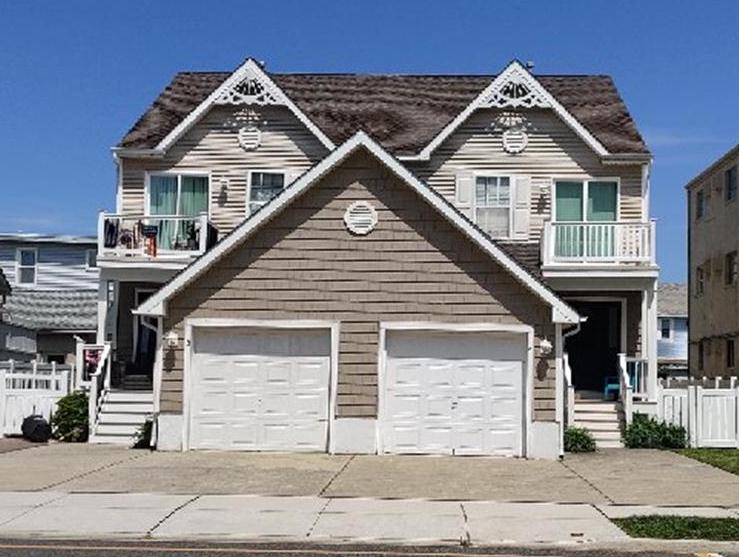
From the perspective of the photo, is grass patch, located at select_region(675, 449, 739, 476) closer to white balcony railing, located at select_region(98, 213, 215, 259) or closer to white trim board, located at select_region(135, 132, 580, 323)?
white trim board, located at select_region(135, 132, 580, 323)

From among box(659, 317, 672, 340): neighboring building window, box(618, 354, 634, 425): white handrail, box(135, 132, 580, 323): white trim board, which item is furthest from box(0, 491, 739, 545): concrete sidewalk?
box(659, 317, 672, 340): neighboring building window

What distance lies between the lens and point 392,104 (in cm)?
3067

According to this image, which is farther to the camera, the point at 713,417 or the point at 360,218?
the point at 713,417

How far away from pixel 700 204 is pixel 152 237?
25957mm

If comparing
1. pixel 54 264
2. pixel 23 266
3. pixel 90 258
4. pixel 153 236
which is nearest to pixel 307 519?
pixel 153 236

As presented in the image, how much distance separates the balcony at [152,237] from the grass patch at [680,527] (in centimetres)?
1573

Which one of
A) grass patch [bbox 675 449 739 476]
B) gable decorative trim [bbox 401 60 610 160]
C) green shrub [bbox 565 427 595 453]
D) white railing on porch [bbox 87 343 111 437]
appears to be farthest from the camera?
gable decorative trim [bbox 401 60 610 160]

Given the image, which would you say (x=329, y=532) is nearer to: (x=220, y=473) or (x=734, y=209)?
(x=220, y=473)

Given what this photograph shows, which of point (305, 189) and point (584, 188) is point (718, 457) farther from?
point (305, 189)

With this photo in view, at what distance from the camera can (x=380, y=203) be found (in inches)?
843

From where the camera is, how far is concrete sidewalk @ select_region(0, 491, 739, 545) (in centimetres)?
1171

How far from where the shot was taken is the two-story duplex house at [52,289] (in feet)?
145

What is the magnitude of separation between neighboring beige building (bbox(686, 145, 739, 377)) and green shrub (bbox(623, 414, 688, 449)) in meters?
16.0

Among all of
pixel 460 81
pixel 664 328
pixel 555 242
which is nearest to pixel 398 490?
pixel 555 242
